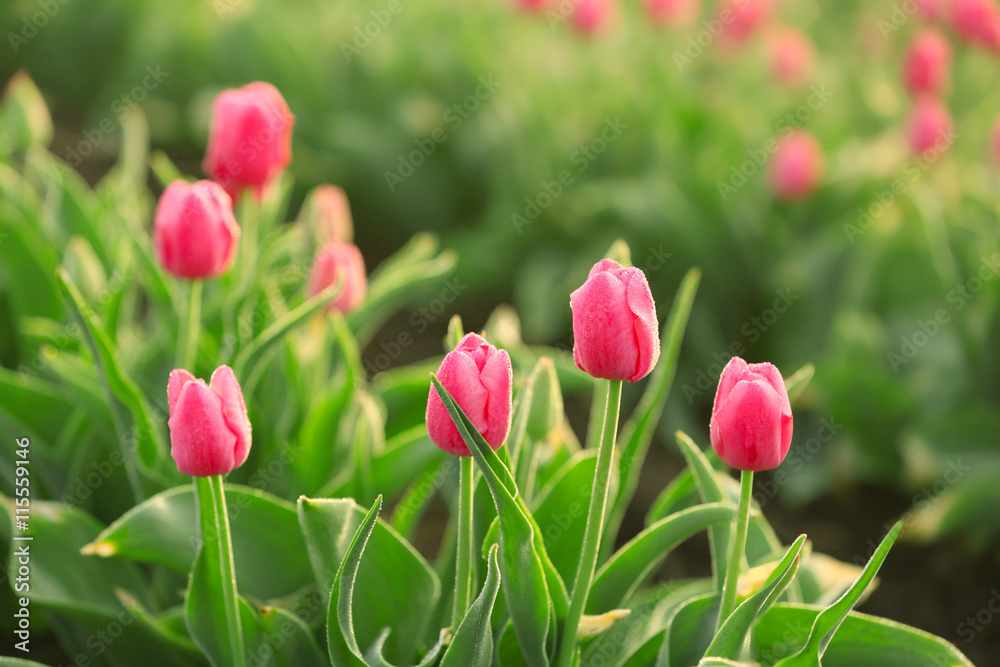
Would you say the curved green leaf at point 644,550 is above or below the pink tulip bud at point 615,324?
below

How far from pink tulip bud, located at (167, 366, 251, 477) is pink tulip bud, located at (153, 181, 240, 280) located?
340mm

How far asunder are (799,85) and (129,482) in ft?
8.38

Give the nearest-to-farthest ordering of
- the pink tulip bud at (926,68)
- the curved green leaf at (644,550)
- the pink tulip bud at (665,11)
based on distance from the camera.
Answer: the curved green leaf at (644,550)
the pink tulip bud at (926,68)
the pink tulip bud at (665,11)

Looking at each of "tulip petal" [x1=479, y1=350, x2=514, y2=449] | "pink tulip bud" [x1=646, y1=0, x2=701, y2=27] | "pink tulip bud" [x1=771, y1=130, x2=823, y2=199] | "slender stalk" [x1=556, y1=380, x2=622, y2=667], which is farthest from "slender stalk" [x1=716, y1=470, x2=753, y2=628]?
"pink tulip bud" [x1=646, y1=0, x2=701, y2=27]

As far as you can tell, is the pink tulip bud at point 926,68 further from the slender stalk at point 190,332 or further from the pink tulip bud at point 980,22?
the slender stalk at point 190,332

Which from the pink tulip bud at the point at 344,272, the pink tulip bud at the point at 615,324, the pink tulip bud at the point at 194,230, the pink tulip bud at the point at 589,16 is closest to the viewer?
the pink tulip bud at the point at 615,324

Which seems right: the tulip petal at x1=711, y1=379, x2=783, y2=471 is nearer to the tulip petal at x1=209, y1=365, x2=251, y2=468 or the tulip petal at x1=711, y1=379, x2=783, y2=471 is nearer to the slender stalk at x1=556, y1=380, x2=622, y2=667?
the slender stalk at x1=556, y1=380, x2=622, y2=667

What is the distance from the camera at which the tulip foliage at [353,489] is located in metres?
0.93

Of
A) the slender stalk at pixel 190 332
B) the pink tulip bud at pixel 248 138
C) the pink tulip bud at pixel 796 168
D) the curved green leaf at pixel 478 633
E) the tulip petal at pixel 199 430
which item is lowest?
the pink tulip bud at pixel 796 168

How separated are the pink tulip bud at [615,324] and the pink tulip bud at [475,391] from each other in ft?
0.24

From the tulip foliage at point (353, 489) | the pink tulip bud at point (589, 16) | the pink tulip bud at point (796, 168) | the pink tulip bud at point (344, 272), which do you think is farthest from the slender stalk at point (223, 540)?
the pink tulip bud at point (589, 16)

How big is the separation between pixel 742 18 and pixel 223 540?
2942 millimetres

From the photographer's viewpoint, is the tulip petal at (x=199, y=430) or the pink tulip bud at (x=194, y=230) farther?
the pink tulip bud at (x=194, y=230)

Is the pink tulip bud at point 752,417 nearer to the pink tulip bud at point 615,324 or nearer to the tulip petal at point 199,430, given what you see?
the pink tulip bud at point 615,324
